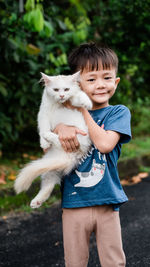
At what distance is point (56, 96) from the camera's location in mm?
1863

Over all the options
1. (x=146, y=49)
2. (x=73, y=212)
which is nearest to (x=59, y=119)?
(x=73, y=212)

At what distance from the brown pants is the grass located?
178 centimetres

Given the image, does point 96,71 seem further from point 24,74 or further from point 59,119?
point 24,74

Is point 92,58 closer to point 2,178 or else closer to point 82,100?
point 82,100

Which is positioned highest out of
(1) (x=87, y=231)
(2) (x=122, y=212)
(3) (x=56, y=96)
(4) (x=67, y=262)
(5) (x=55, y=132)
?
(3) (x=56, y=96)

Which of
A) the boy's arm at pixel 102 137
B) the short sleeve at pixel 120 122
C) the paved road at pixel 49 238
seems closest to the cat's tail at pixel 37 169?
the boy's arm at pixel 102 137

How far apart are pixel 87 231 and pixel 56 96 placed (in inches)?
32.3

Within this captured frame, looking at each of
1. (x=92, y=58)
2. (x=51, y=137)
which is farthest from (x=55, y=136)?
(x=92, y=58)

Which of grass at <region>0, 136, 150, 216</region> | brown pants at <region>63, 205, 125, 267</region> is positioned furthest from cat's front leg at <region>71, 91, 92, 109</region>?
grass at <region>0, 136, 150, 216</region>

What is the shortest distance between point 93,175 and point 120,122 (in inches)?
13.8

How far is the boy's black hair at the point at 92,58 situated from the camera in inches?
74.3

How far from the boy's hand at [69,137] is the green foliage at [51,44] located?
181cm

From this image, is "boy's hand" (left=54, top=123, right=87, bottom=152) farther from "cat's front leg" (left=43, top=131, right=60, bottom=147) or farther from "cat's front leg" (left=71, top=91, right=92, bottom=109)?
"cat's front leg" (left=71, top=91, right=92, bottom=109)

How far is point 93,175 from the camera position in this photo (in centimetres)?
177
